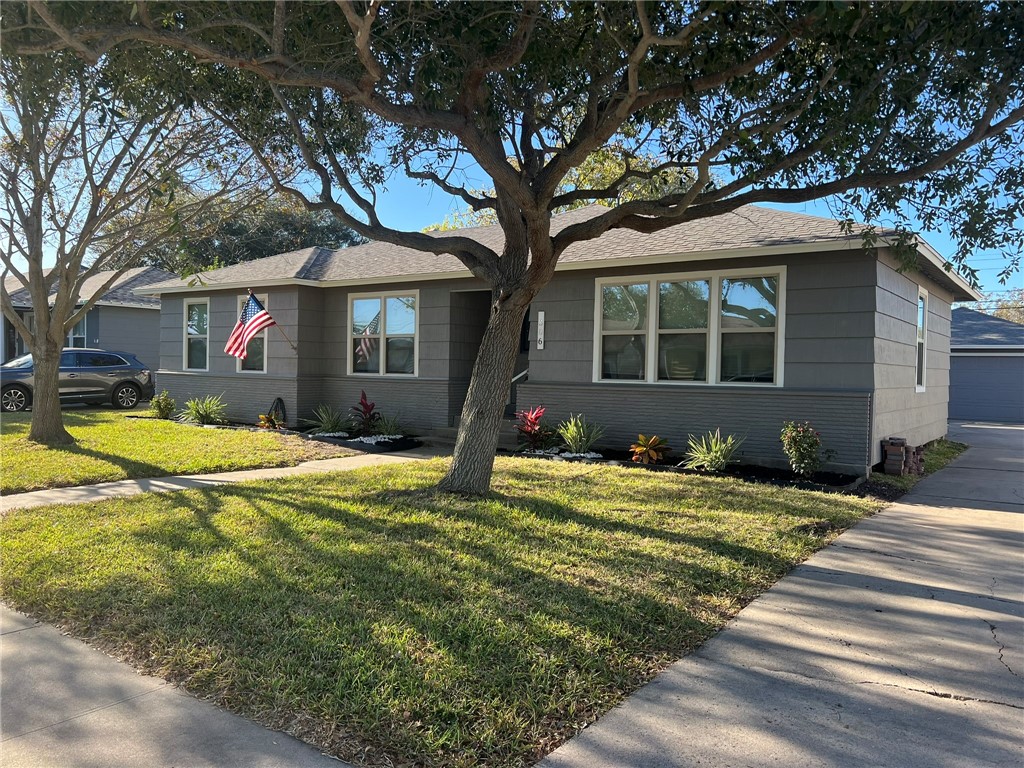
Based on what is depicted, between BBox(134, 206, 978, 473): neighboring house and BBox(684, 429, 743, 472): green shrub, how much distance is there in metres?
0.22

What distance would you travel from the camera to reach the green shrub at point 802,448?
29.3 ft

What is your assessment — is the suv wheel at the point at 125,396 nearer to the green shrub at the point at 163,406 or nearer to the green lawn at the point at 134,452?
the green shrub at the point at 163,406

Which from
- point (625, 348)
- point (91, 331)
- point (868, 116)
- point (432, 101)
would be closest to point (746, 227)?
point (625, 348)

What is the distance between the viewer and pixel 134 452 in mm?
10398

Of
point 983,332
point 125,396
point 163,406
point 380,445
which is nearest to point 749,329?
point 380,445

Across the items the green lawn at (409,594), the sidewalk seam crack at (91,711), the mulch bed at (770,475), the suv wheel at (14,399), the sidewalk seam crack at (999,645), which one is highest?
the suv wheel at (14,399)

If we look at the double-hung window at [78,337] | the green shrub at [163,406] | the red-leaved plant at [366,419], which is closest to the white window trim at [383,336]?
the red-leaved plant at [366,419]

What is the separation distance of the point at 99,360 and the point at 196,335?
3.69 metres

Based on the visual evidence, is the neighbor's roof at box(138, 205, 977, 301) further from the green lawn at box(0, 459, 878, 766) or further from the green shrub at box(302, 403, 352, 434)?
the green lawn at box(0, 459, 878, 766)

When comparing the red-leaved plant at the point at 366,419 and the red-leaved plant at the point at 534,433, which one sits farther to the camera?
the red-leaved plant at the point at 366,419

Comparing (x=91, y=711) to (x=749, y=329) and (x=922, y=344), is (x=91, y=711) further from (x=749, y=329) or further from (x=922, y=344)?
(x=922, y=344)

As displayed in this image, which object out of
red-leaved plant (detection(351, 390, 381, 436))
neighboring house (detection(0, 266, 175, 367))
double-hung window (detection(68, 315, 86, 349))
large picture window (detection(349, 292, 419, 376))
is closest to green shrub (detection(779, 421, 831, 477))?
large picture window (detection(349, 292, 419, 376))

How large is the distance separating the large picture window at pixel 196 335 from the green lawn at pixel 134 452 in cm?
266

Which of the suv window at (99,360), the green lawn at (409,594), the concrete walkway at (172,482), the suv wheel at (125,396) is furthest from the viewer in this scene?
the suv wheel at (125,396)
